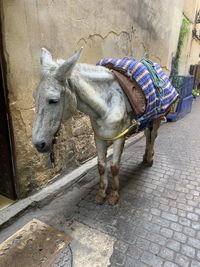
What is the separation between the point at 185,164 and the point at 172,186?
2.67 ft

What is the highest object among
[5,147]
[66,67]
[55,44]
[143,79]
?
[55,44]

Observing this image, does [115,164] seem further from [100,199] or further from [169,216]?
[169,216]

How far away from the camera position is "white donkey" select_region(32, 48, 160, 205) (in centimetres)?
147

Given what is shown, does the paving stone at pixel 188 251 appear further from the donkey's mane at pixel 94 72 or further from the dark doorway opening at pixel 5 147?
the dark doorway opening at pixel 5 147

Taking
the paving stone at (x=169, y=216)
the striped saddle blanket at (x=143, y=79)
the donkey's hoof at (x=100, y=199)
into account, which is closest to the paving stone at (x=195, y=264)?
the paving stone at (x=169, y=216)

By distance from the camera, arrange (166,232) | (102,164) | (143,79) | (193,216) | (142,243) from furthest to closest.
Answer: (102,164)
(193,216)
(143,79)
(166,232)
(142,243)

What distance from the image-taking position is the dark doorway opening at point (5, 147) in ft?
6.71

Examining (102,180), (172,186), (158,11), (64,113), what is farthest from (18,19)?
(158,11)

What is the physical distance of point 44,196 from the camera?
2.52 m

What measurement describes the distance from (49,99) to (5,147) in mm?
1088

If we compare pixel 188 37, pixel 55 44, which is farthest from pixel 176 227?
pixel 188 37

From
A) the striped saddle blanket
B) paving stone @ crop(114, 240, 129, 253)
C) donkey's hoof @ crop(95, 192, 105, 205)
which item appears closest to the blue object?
the striped saddle blanket

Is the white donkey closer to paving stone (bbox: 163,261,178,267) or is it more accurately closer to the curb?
the curb

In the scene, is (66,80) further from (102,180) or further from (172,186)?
(172,186)
